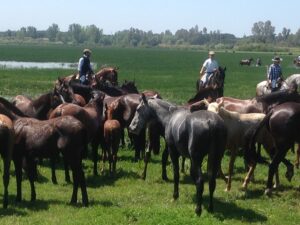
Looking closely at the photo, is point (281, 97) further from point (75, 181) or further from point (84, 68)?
point (84, 68)

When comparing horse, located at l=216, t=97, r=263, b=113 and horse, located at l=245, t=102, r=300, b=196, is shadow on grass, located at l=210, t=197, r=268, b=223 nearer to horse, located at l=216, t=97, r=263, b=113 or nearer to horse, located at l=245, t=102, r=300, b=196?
horse, located at l=245, t=102, r=300, b=196

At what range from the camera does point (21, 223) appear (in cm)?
921

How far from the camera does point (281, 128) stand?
11.2m

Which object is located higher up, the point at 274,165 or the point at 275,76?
the point at 275,76

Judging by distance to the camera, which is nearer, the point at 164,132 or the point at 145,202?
the point at 145,202

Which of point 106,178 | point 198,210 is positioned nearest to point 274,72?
point 106,178

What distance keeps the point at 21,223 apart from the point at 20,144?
1893 millimetres

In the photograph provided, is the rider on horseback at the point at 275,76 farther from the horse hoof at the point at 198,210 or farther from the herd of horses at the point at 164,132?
the horse hoof at the point at 198,210

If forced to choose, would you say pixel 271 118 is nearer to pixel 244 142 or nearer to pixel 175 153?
pixel 244 142

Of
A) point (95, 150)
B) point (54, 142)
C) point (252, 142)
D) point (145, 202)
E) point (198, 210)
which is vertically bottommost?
point (145, 202)

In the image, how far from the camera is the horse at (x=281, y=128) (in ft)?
36.5

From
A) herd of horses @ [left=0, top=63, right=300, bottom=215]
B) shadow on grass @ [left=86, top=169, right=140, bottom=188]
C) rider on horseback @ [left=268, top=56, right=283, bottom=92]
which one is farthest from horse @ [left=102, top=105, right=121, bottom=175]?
rider on horseback @ [left=268, top=56, right=283, bottom=92]

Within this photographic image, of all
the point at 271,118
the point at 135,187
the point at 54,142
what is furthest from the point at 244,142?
the point at 54,142

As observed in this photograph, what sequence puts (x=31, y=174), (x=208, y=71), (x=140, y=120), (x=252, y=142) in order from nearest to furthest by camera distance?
(x=31, y=174)
(x=252, y=142)
(x=140, y=120)
(x=208, y=71)
